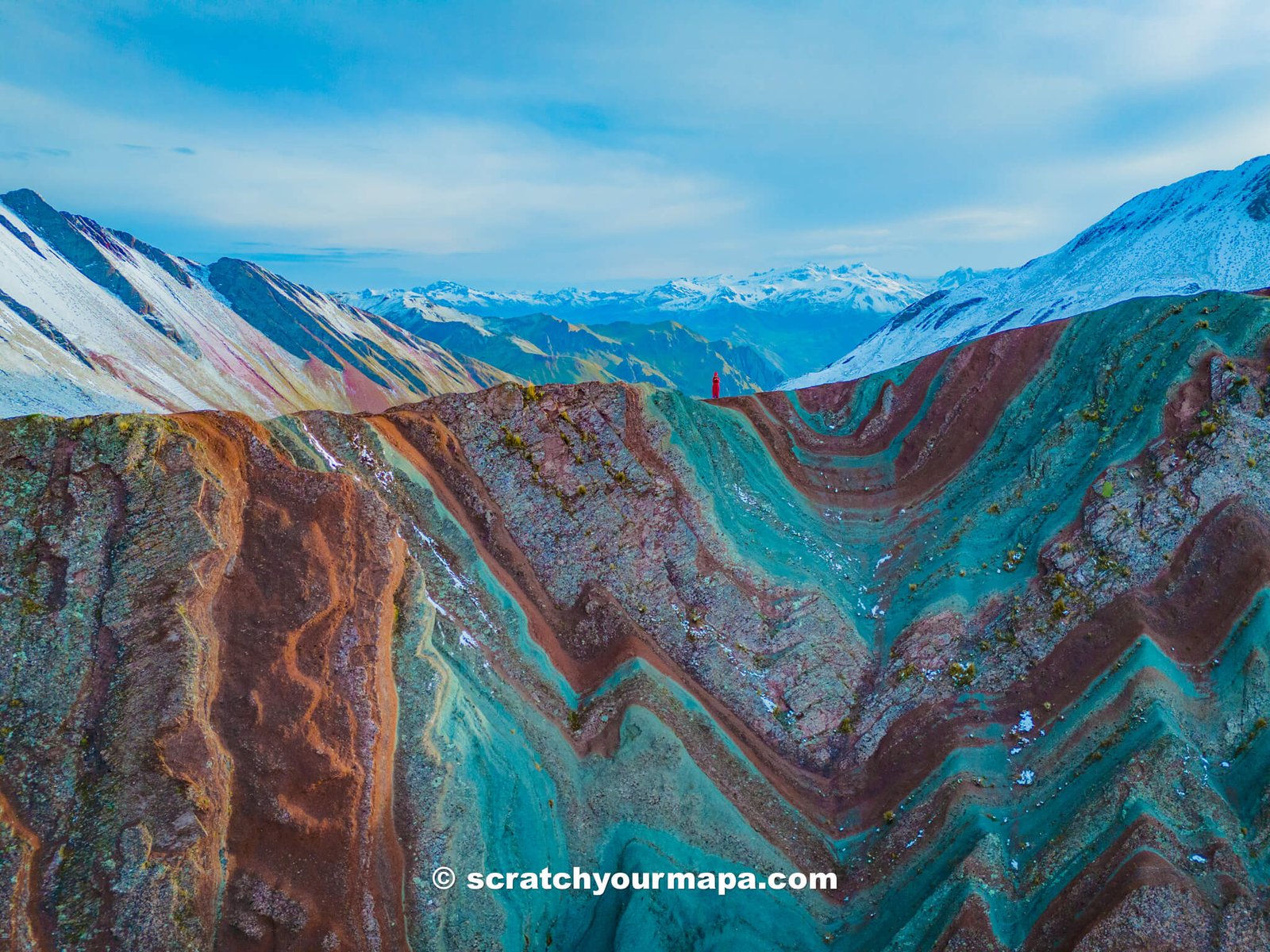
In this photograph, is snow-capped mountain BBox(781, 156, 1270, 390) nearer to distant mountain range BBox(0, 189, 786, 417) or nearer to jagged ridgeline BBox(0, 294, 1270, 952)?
jagged ridgeline BBox(0, 294, 1270, 952)

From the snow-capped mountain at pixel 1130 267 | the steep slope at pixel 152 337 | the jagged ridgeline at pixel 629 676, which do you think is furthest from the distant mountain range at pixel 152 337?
the snow-capped mountain at pixel 1130 267

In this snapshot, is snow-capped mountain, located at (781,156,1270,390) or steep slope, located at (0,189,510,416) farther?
steep slope, located at (0,189,510,416)

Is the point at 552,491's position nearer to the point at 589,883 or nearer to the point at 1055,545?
the point at 589,883

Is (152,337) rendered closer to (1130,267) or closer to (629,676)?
(629,676)

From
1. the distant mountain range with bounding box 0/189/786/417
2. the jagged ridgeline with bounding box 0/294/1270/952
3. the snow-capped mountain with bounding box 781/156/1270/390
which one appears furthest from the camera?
the distant mountain range with bounding box 0/189/786/417

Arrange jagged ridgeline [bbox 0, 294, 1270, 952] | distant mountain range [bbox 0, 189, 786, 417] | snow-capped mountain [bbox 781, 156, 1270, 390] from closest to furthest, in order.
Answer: jagged ridgeline [bbox 0, 294, 1270, 952] → snow-capped mountain [bbox 781, 156, 1270, 390] → distant mountain range [bbox 0, 189, 786, 417]

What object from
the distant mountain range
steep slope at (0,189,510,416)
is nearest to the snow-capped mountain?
the distant mountain range

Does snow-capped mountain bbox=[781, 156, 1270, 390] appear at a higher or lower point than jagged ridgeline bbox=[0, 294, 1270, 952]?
higher
